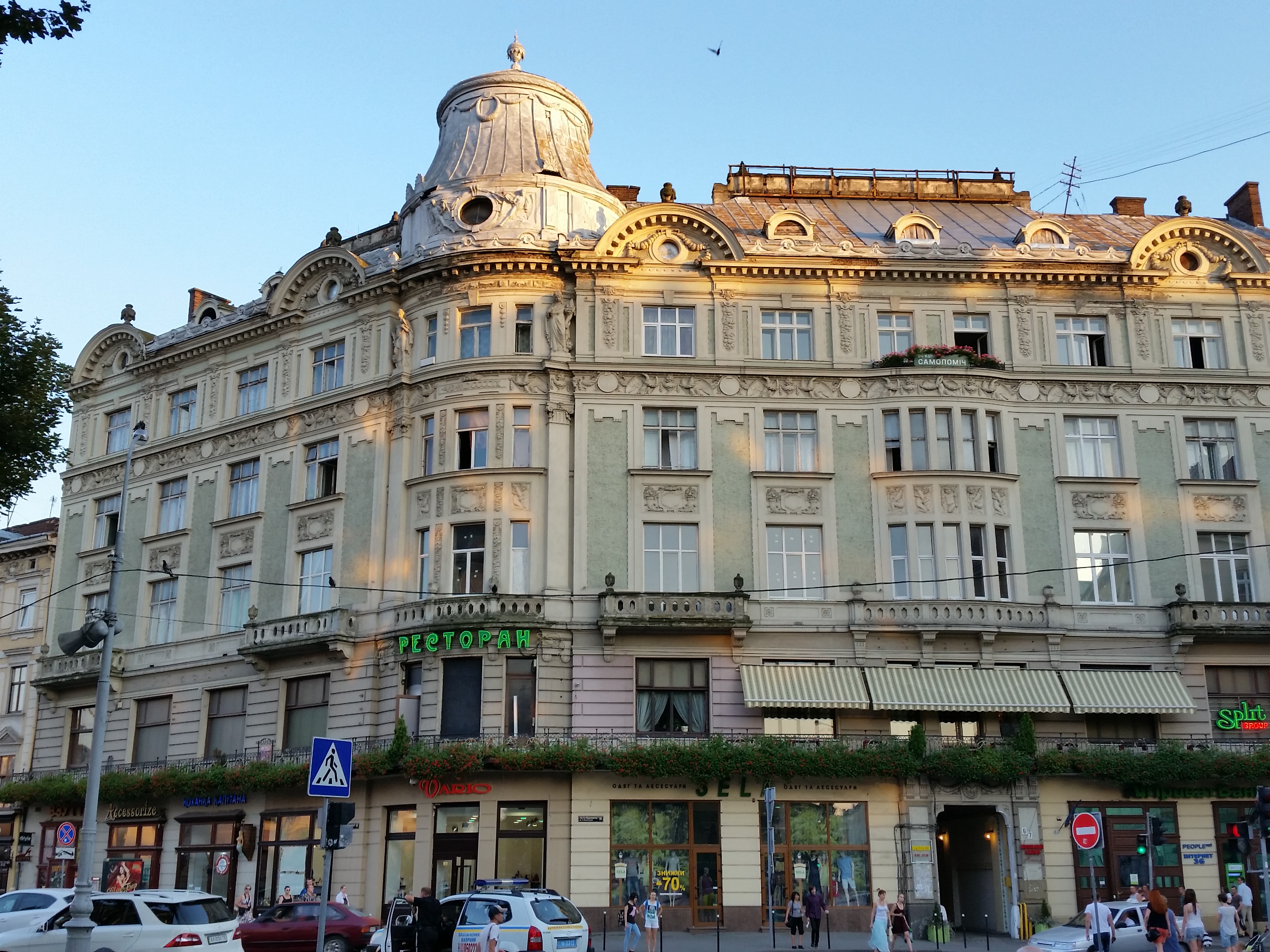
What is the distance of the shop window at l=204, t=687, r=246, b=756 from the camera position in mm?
43597

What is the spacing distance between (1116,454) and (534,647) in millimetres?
19537

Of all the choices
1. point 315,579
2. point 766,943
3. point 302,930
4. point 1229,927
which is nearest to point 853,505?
point 766,943

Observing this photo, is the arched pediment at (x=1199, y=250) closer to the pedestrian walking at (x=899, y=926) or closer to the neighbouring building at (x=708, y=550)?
the neighbouring building at (x=708, y=550)

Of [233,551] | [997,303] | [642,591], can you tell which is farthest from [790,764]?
[233,551]

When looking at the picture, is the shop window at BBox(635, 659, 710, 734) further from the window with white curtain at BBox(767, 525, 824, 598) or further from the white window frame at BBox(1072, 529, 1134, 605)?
the white window frame at BBox(1072, 529, 1134, 605)

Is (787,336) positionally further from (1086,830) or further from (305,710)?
(1086,830)

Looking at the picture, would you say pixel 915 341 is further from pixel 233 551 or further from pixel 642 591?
pixel 233 551

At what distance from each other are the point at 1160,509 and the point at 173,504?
1352 inches

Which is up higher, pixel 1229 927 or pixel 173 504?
pixel 173 504

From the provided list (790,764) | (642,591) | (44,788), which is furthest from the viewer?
(44,788)

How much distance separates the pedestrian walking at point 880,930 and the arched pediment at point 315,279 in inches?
1072

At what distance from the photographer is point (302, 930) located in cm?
3030

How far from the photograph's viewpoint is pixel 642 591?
39344 mm

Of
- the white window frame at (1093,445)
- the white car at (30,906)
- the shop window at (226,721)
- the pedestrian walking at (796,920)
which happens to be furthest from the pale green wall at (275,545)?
the white window frame at (1093,445)
